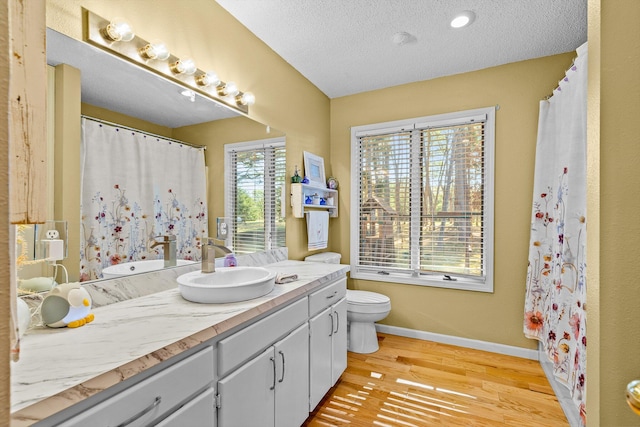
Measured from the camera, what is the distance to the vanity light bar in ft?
4.14

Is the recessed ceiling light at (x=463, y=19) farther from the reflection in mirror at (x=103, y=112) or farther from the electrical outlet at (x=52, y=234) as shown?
the electrical outlet at (x=52, y=234)

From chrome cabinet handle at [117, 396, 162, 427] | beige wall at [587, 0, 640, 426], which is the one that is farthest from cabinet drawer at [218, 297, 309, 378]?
beige wall at [587, 0, 640, 426]

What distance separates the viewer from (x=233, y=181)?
1968 mm

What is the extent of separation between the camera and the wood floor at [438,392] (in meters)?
1.79

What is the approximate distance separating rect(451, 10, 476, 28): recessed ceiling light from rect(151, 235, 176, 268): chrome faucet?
2219 millimetres

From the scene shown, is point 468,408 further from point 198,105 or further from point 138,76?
point 138,76

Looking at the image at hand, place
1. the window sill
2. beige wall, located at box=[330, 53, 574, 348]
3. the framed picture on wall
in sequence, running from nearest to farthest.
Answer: beige wall, located at box=[330, 53, 574, 348] → the window sill → the framed picture on wall

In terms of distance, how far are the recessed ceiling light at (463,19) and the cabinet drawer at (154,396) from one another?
2355mm

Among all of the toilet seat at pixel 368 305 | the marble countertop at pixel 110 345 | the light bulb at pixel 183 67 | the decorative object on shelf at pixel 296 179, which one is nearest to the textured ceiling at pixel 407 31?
the light bulb at pixel 183 67

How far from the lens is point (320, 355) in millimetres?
1794

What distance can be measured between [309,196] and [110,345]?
6.63 feet

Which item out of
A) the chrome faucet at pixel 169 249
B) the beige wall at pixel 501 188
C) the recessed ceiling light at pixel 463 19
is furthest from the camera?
the beige wall at pixel 501 188

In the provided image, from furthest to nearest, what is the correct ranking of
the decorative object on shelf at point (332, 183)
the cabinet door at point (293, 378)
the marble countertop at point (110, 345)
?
the decorative object on shelf at point (332, 183)
the cabinet door at point (293, 378)
the marble countertop at point (110, 345)

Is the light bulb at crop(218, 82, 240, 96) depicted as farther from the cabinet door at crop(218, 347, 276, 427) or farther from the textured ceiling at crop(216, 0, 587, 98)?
the cabinet door at crop(218, 347, 276, 427)
